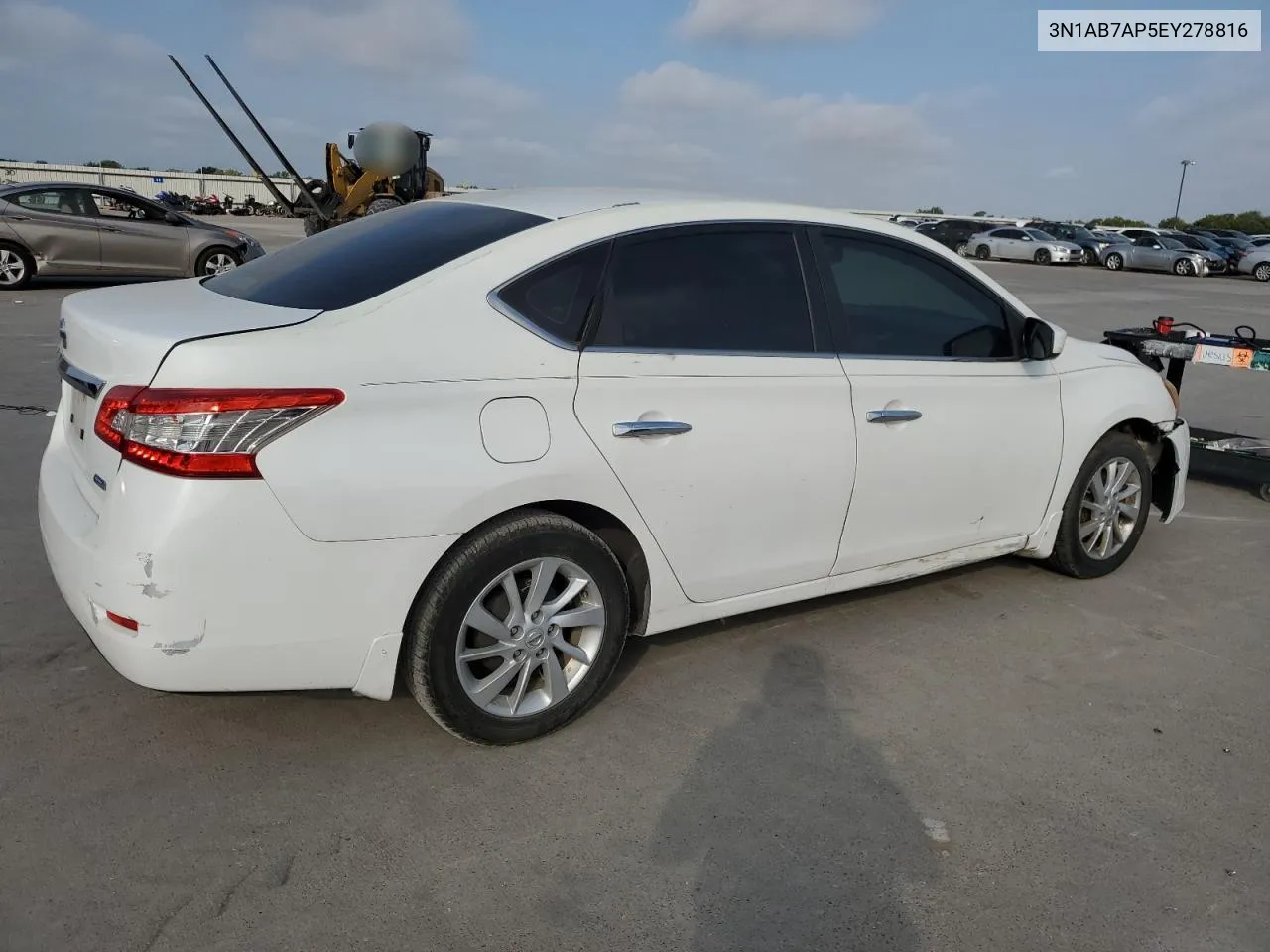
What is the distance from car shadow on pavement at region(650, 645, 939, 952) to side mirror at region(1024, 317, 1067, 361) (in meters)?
1.76

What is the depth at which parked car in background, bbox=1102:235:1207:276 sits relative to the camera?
3228 cm

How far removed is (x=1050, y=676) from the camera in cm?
390

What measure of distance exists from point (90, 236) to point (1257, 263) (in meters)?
31.3

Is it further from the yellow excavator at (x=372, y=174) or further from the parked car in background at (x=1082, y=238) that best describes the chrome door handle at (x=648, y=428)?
the parked car in background at (x=1082, y=238)

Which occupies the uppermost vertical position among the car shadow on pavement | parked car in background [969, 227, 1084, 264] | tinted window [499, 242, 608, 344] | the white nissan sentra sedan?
parked car in background [969, 227, 1084, 264]

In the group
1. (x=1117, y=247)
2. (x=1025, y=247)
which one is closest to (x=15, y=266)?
(x=1025, y=247)

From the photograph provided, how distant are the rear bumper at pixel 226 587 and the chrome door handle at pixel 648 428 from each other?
25.0 inches

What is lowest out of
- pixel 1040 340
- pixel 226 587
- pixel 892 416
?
pixel 226 587

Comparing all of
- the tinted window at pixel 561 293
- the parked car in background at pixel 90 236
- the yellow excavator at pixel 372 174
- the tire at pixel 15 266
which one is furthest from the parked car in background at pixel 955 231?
the tinted window at pixel 561 293

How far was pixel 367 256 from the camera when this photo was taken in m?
3.40

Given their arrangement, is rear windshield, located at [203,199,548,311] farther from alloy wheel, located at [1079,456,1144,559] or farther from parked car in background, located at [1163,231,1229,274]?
parked car in background, located at [1163,231,1229,274]

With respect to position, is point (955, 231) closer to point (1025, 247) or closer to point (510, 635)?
point (1025, 247)

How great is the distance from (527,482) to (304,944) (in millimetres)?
1284

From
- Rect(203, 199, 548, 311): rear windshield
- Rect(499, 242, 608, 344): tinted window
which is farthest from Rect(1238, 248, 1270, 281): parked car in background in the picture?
Rect(499, 242, 608, 344): tinted window
